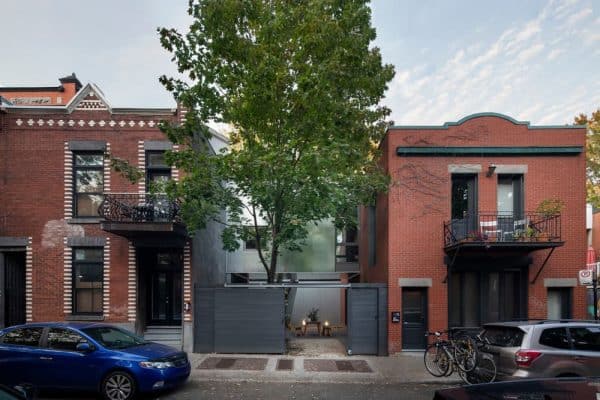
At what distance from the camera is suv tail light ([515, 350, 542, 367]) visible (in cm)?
824

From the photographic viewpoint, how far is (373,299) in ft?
46.3

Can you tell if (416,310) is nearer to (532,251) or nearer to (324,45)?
(532,251)

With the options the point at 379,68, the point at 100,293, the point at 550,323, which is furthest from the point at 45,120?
the point at 550,323

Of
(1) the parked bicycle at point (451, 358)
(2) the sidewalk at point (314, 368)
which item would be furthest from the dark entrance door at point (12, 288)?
(1) the parked bicycle at point (451, 358)

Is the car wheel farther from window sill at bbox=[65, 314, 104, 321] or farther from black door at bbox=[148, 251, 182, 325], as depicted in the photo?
black door at bbox=[148, 251, 182, 325]

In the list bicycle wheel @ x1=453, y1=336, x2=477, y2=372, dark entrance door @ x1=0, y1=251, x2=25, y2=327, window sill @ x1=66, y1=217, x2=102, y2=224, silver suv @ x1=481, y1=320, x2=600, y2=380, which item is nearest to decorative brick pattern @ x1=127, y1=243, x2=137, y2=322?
window sill @ x1=66, y1=217, x2=102, y2=224

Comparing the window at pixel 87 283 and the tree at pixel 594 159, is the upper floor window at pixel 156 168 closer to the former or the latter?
the window at pixel 87 283

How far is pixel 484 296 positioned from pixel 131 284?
11477 mm

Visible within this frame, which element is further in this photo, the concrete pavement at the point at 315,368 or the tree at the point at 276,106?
the tree at the point at 276,106

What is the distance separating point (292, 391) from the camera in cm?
981

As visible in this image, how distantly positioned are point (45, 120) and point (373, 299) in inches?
486

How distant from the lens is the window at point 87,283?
1470 centimetres

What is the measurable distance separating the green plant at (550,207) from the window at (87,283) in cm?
1428

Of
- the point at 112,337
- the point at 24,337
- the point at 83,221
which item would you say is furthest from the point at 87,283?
the point at 112,337
